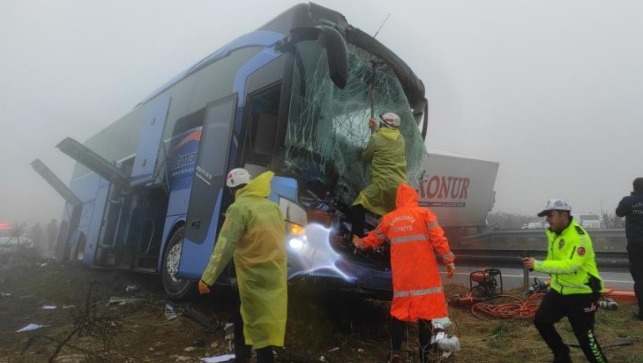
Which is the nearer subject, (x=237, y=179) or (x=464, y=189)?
(x=237, y=179)

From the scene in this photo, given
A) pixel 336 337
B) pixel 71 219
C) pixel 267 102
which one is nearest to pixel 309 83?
pixel 267 102

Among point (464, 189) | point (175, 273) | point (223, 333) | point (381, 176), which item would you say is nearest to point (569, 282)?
point (381, 176)

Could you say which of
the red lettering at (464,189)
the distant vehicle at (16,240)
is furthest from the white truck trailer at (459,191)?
the distant vehicle at (16,240)

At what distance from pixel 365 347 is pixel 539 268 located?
1757mm

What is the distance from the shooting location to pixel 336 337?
4445mm

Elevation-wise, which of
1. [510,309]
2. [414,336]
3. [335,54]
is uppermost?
[335,54]

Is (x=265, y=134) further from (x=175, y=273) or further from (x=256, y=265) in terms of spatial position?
(x=175, y=273)

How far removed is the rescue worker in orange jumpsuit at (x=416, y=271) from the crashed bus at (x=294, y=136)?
484 mm

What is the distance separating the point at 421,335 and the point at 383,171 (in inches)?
61.6

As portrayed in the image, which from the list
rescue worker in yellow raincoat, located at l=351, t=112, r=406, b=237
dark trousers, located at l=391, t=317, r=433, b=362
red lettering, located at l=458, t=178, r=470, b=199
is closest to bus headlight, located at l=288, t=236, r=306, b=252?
rescue worker in yellow raincoat, located at l=351, t=112, r=406, b=237

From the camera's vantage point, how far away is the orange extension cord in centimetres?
549

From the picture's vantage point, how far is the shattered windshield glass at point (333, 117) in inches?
180

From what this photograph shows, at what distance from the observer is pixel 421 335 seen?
13.0 ft

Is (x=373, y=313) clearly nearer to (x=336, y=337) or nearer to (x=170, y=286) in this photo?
(x=336, y=337)
